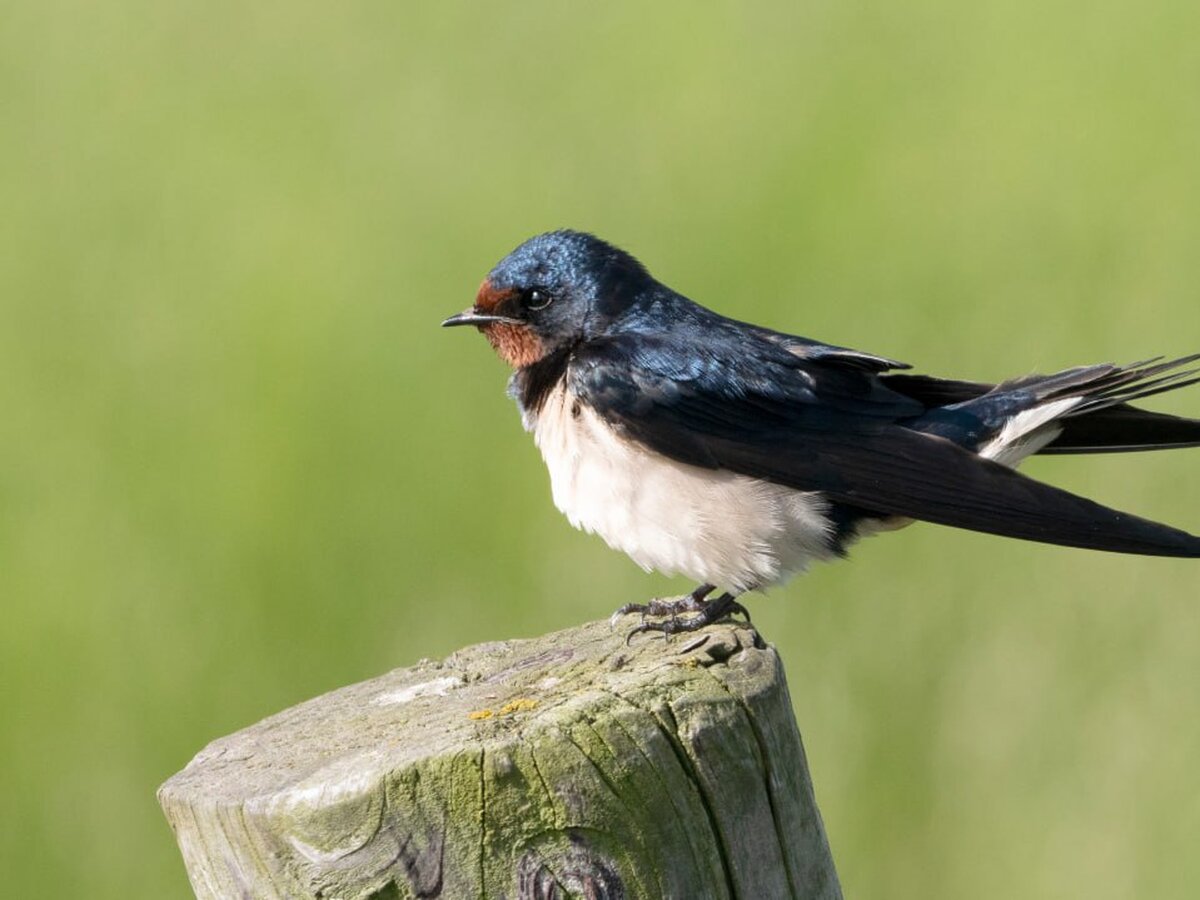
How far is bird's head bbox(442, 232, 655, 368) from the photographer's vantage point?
346 cm

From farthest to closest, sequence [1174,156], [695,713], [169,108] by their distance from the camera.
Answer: [169,108] < [1174,156] < [695,713]

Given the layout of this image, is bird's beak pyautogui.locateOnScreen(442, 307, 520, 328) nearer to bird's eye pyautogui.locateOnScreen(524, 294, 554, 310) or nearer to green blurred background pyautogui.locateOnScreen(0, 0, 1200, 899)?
bird's eye pyautogui.locateOnScreen(524, 294, 554, 310)

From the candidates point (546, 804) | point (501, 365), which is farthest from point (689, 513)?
point (501, 365)

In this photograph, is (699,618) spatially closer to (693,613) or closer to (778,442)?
(693,613)

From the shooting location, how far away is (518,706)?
7.31 ft

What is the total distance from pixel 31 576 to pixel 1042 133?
3160 mm

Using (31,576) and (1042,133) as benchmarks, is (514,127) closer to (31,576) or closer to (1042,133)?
(1042,133)

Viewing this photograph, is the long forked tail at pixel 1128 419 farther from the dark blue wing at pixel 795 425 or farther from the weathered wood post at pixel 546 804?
the weathered wood post at pixel 546 804

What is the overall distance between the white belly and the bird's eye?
13.4 inches

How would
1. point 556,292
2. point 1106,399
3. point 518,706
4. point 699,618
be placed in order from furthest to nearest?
point 556,292 < point 1106,399 < point 699,618 < point 518,706

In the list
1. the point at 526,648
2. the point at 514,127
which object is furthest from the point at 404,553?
the point at 526,648

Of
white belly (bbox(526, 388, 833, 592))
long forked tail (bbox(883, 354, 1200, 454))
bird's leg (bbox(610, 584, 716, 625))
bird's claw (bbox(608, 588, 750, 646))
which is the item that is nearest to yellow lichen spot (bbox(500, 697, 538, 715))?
bird's claw (bbox(608, 588, 750, 646))

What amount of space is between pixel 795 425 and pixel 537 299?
2.02ft

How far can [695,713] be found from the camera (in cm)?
212
